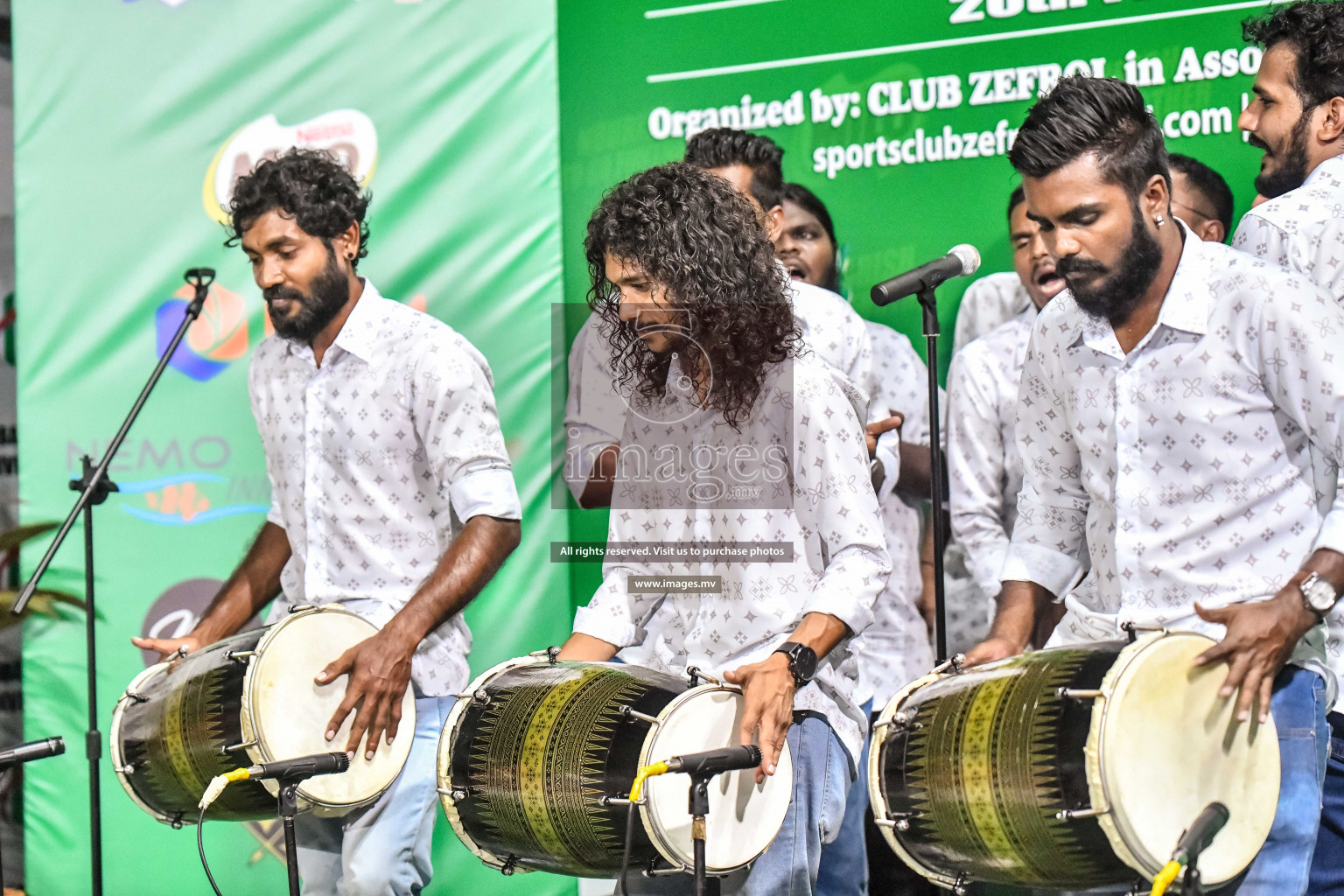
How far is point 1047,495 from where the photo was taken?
282 centimetres

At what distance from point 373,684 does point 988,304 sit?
6.60 ft

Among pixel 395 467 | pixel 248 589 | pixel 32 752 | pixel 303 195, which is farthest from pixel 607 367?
pixel 32 752

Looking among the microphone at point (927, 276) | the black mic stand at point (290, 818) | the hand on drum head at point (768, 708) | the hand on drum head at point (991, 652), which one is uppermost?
the microphone at point (927, 276)

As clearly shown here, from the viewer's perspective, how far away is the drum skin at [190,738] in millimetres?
3006

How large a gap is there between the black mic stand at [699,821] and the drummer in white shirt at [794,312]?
4.84 ft

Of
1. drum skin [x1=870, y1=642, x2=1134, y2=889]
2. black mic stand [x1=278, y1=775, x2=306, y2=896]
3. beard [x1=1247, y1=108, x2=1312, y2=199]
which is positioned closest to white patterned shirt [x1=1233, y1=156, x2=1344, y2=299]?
beard [x1=1247, y1=108, x2=1312, y2=199]

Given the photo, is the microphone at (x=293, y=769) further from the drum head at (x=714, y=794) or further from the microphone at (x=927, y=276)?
the microphone at (x=927, y=276)

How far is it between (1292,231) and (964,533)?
1235mm

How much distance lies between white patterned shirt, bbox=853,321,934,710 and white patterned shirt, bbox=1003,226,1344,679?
1148mm

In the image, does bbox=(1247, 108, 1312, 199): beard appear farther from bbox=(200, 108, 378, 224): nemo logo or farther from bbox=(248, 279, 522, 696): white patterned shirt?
bbox=(200, 108, 378, 224): nemo logo

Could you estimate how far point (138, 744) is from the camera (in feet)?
10.5

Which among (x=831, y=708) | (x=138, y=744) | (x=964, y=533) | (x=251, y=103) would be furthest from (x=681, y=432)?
(x=251, y=103)

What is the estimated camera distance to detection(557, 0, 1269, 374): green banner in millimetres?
3643

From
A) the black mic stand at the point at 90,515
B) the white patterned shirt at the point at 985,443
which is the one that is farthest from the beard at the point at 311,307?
the white patterned shirt at the point at 985,443
